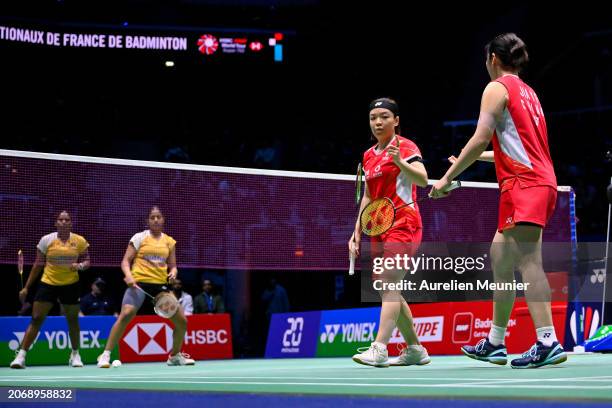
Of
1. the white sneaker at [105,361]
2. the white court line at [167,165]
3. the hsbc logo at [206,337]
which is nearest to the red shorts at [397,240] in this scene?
the white court line at [167,165]

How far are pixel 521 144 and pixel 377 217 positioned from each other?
1490 mm

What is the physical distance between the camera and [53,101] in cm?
2381

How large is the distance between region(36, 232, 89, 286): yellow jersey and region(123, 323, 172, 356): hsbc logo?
285 cm

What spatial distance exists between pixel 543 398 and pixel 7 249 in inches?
335

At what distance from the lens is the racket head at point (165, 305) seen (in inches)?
405

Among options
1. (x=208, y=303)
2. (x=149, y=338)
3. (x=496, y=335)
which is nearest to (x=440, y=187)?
(x=496, y=335)

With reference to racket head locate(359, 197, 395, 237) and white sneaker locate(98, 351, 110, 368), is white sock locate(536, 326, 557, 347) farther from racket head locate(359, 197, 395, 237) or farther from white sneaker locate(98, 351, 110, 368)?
white sneaker locate(98, 351, 110, 368)

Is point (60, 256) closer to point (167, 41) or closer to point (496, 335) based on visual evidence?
point (496, 335)

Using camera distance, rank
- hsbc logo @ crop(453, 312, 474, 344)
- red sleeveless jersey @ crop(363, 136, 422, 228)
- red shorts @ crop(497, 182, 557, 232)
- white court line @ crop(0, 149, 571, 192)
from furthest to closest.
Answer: hsbc logo @ crop(453, 312, 474, 344) → white court line @ crop(0, 149, 571, 192) → red sleeveless jersey @ crop(363, 136, 422, 228) → red shorts @ crop(497, 182, 557, 232)

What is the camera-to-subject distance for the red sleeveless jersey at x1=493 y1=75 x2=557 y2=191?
5828 millimetres

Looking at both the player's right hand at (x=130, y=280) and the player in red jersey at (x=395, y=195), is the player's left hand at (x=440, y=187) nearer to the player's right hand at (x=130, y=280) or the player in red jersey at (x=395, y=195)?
the player in red jersey at (x=395, y=195)

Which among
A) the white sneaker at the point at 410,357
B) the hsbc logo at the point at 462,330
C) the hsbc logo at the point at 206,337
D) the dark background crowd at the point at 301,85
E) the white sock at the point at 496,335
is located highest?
Answer: the dark background crowd at the point at 301,85

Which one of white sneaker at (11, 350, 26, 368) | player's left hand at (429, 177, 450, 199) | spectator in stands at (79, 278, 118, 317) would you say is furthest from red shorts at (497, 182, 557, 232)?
spectator in stands at (79, 278, 118, 317)

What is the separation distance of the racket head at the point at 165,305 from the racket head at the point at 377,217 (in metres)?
3.83
